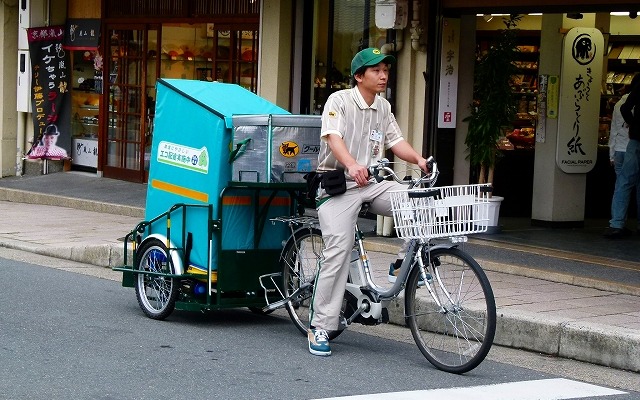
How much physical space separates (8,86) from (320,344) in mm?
13044

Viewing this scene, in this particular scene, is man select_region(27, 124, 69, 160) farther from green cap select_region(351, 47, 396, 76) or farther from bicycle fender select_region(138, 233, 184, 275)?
green cap select_region(351, 47, 396, 76)

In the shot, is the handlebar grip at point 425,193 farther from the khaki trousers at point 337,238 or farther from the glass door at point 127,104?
the glass door at point 127,104

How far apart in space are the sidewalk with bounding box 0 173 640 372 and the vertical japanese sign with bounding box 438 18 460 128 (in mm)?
1539

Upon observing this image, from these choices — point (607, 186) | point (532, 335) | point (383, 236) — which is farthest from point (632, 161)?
point (532, 335)

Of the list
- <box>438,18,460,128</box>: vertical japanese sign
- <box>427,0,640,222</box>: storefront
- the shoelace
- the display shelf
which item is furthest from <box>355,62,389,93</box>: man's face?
the display shelf

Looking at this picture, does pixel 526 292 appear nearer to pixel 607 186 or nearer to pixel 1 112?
pixel 607 186

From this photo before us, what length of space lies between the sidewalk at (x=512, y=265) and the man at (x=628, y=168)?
21.5 inches

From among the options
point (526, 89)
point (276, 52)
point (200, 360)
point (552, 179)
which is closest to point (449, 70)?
point (552, 179)

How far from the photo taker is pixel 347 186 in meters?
7.25

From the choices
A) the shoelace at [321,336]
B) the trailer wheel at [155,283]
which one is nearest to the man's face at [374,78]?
the shoelace at [321,336]

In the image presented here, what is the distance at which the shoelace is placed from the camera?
729 cm

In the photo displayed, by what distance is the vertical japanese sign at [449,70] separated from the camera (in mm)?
12461

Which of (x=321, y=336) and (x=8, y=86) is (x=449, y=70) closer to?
(x=321, y=336)

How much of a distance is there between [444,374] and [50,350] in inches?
98.8
